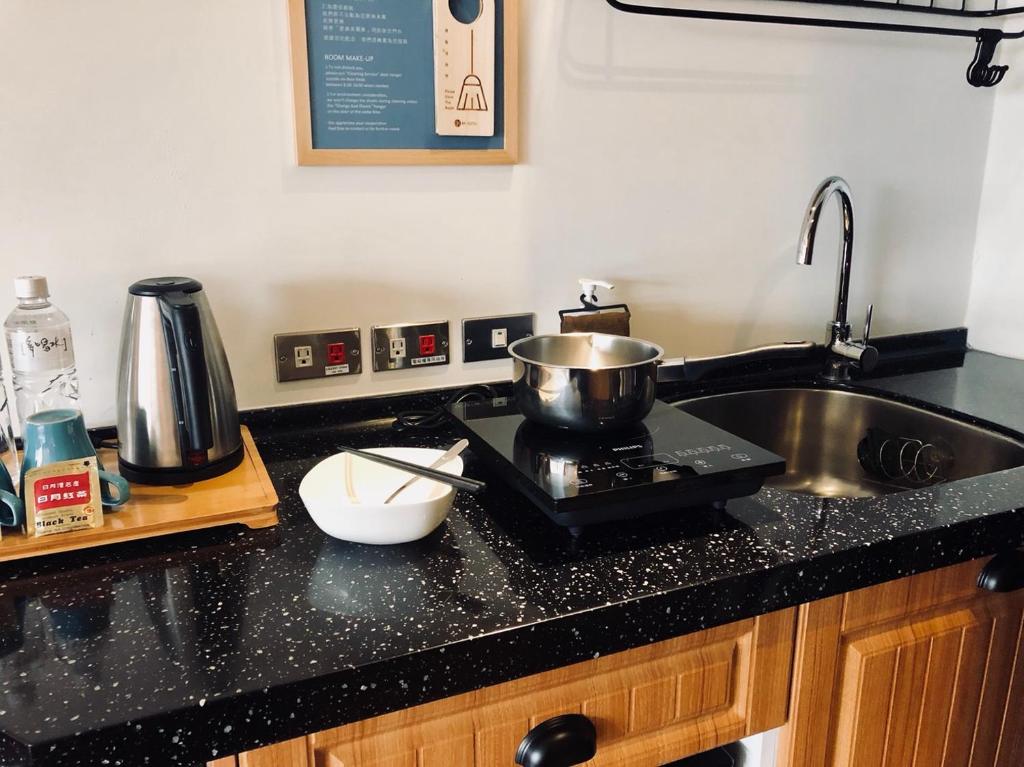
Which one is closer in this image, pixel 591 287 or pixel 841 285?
pixel 591 287

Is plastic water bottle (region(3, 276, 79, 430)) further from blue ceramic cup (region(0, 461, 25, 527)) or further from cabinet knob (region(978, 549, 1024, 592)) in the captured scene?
cabinet knob (region(978, 549, 1024, 592))

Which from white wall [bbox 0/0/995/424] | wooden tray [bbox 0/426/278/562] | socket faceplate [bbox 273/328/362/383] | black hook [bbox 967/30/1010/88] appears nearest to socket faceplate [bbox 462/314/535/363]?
white wall [bbox 0/0/995/424]

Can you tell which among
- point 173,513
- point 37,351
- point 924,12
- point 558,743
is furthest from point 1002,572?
point 37,351

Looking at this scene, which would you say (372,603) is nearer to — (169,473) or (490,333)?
(169,473)

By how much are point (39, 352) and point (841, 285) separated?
1.22 metres

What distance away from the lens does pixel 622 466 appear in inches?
35.2

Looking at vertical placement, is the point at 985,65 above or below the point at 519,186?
above

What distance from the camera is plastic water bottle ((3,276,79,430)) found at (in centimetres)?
94

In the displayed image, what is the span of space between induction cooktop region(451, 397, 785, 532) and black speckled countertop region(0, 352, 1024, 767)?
41mm

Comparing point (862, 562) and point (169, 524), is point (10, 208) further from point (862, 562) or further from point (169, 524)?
point (862, 562)

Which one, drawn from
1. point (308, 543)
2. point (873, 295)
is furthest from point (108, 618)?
point (873, 295)

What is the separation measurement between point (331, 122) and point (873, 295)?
1074 mm

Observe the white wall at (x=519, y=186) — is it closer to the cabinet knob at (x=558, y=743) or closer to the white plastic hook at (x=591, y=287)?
the white plastic hook at (x=591, y=287)

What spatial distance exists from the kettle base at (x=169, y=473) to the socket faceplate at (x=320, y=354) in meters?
0.22
